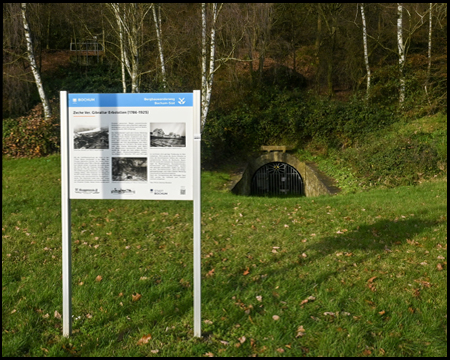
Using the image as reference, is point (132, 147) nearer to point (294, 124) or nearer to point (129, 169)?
point (129, 169)

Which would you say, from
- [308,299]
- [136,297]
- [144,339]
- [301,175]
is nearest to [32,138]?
[301,175]

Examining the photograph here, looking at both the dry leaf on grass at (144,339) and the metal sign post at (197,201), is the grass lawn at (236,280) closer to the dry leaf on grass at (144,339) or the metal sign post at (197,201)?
the dry leaf on grass at (144,339)

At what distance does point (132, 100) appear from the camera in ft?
13.5

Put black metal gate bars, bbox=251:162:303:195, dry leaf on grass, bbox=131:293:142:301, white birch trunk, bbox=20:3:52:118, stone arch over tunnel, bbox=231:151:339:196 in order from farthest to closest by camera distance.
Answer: black metal gate bars, bbox=251:162:303:195, white birch trunk, bbox=20:3:52:118, stone arch over tunnel, bbox=231:151:339:196, dry leaf on grass, bbox=131:293:142:301

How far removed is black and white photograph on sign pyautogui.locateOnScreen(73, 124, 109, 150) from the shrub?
13137mm

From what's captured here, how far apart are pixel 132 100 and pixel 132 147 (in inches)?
17.0

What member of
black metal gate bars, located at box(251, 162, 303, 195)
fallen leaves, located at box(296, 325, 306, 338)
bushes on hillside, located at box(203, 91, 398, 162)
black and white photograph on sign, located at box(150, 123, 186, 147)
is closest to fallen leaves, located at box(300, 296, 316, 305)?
fallen leaves, located at box(296, 325, 306, 338)

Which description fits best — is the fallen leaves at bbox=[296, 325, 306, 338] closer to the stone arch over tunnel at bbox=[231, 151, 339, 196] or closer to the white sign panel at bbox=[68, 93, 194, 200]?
the white sign panel at bbox=[68, 93, 194, 200]

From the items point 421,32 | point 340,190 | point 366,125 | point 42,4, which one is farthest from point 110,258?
point 42,4

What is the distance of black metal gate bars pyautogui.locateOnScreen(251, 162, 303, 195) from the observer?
1856 cm

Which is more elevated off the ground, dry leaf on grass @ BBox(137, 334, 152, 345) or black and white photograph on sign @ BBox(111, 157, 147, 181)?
black and white photograph on sign @ BBox(111, 157, 147, 181)

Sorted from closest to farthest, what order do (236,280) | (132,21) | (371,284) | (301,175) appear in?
(371,284)
(236,280)
(132,21)
(301,175)

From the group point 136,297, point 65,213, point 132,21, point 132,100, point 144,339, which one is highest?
point 132,21

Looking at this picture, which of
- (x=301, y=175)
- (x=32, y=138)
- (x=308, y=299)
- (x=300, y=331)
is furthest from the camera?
(x=301, y=175)
